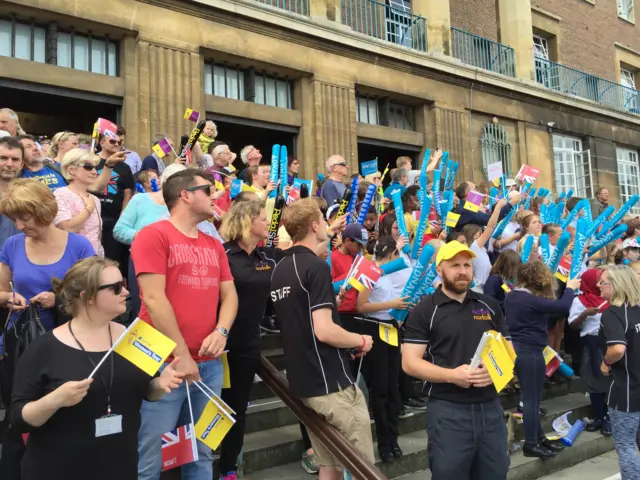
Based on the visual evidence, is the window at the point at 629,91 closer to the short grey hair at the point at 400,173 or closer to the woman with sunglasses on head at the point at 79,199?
the short grey hair at the point at 400,173

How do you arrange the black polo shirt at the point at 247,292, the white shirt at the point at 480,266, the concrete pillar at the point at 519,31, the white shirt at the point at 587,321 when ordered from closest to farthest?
1. the black polo shirt at the point at 247,292
2. the white shirt at the point at 480,266
3. the white shirt at the point at 587,321
4. the concrete pillar at the point at 519,31

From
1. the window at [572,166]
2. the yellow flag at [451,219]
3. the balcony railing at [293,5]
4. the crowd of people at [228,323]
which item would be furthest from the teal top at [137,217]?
the window at [572,166]

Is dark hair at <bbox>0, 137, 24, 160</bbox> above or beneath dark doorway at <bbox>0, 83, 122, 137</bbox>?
beneath

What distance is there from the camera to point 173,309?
3.14 meters

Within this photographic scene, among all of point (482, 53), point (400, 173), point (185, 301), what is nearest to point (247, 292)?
point (185, 301)

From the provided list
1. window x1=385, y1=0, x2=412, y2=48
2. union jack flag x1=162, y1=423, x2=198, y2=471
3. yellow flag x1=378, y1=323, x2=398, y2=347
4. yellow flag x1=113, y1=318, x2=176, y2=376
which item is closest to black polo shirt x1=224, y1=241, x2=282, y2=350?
union jack flag x1=162, y1=423, x2=198, y2=471

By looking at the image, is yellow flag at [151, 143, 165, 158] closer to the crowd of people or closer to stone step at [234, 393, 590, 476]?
the crowd of people

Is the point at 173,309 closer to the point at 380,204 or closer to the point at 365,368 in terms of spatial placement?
the point at 365,368

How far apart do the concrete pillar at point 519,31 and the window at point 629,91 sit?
21.9 ft

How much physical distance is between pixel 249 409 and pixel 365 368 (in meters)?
1.03

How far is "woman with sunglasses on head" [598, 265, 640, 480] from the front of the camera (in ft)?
15.1

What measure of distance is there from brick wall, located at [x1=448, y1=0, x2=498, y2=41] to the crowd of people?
12506mm

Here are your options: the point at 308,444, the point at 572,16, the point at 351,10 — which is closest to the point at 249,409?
the point at 308,444

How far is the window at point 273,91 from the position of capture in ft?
38.7
